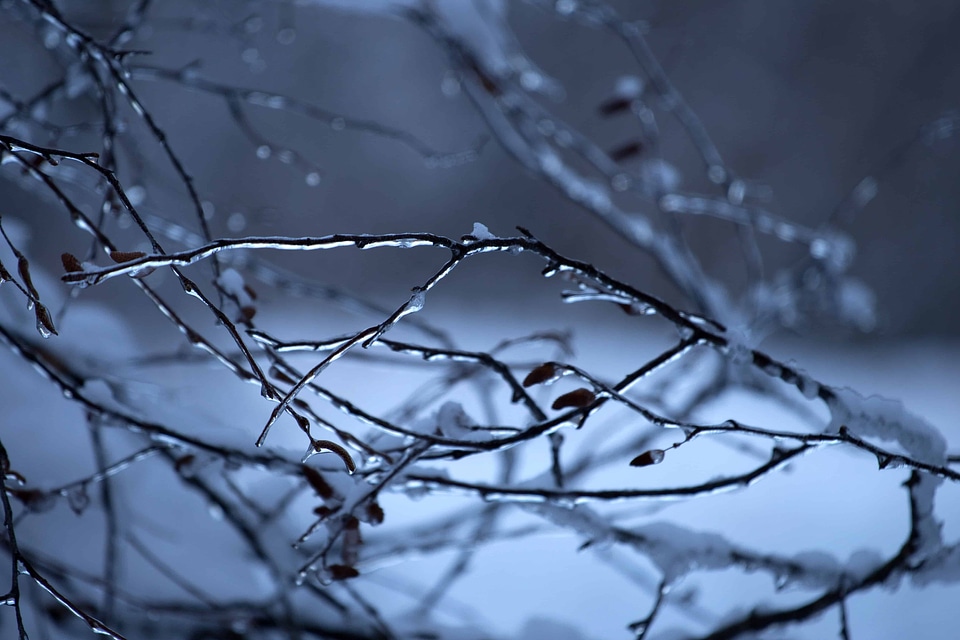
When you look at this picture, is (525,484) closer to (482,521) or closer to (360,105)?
(482,521)

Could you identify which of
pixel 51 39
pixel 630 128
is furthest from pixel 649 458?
pixel 630 128

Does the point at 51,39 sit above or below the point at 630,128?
below

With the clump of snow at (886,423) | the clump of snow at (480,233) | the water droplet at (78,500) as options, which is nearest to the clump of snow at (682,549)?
the clump of snow at (886,423)

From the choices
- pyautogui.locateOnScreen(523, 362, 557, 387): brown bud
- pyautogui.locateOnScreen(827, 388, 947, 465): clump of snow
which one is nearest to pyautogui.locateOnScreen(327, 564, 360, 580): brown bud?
pyautogui.locateOnScreen(523, 362, 557, 387): brown bud

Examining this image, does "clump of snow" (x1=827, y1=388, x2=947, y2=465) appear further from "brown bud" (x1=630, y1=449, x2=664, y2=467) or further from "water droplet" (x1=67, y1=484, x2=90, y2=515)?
"water droplet" (x1=67, y1=484, x2=90, y2=515)

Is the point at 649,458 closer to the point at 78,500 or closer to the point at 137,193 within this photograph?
the point at 78,500

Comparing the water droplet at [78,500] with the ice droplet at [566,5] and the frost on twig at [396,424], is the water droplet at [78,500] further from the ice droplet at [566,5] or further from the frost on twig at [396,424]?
the ice droplet at [566,5]

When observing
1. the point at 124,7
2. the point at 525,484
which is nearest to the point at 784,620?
the point at 525,484

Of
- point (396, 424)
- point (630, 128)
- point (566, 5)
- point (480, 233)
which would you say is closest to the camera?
point (480, 233)

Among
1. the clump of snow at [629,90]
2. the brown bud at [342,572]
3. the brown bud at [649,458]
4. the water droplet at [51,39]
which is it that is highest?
the clump of snow at [629,90]
